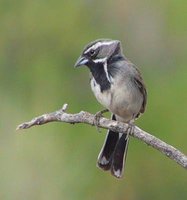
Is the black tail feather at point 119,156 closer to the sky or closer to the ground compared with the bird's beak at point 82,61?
closer to the ground

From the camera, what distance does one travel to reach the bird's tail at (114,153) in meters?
7.67

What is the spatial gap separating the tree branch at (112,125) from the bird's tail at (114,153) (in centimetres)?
55

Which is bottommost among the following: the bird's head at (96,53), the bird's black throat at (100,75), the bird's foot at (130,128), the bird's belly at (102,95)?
the bird's foot at (130,128)

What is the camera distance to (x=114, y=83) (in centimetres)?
734

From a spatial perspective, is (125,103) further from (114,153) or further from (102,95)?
(114,153)

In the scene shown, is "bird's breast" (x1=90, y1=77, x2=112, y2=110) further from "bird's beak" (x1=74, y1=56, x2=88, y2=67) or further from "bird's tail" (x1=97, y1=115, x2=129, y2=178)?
"bird's tail" (x1=97, y1=115, x2=129, y2=178)

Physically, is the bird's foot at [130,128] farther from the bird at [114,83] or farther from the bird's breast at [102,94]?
the bird's breast at [102,94]

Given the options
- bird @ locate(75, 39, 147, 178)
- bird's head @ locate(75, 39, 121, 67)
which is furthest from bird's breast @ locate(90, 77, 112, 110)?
bird's head @ locate(75, 39, 121, 67)

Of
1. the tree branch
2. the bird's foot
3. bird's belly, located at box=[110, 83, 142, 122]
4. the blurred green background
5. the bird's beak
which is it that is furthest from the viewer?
the blurred green background

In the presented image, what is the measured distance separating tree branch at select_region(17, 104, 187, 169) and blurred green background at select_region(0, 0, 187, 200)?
1405 mm

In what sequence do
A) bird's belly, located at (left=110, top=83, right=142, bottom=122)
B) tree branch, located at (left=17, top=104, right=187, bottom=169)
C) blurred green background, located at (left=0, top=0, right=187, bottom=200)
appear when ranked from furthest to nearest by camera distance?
blurred green background, located at (left=0, top=0, right=187, bottom=200), bird's belly, located at (left=110, top=83, right=142, bottom=122), tree branch, located at (left=17, top=104, right=187, bottom=169)

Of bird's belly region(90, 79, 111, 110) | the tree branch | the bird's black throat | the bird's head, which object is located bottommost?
the tree branch

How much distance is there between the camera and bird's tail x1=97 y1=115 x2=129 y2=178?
767 cm

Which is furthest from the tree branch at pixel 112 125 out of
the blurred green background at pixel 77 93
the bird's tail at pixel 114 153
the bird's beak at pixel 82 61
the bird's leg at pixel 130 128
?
the blurred green background at pixel 77 93
